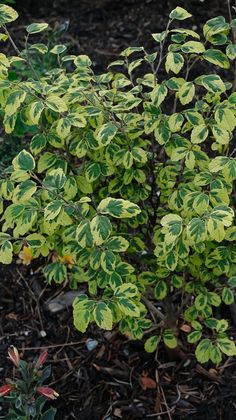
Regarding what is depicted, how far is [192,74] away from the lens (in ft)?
14.0

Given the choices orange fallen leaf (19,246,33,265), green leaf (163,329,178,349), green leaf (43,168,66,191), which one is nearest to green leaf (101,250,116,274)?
green leaf (43,168,66,191)

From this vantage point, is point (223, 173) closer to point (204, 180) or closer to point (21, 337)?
point (204, 180)

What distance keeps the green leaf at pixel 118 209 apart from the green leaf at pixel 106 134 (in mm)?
200

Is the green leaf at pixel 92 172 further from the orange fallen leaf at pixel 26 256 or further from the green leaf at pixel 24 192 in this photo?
the orange fallen leaf at pixel 26 256

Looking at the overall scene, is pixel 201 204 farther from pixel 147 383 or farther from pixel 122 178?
pixel 147 383

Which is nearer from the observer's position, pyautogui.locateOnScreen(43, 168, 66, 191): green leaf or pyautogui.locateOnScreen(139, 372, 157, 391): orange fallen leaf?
pyautogui.locateOnScreen(43, 168, 66, 191): green leaf

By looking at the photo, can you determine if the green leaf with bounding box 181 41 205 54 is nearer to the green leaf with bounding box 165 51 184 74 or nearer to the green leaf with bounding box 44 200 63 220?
the green leaf with bounding box 165 51 184 74

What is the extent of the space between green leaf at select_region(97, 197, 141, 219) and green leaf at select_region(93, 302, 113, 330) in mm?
268

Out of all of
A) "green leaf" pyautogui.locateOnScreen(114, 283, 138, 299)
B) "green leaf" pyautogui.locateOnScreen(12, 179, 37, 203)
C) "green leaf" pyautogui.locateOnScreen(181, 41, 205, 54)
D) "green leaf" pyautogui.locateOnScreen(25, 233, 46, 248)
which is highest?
"green leaf" pyautogui.locateOnScreen(181, 41, 205, 54)

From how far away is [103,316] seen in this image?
184cm

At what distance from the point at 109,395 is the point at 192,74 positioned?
2.20 m

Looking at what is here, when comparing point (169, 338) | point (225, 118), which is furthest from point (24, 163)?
point (169, 338)

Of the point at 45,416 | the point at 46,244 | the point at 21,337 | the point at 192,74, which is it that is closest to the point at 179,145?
the point at 46,244

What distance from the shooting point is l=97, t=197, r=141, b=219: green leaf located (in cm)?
174
